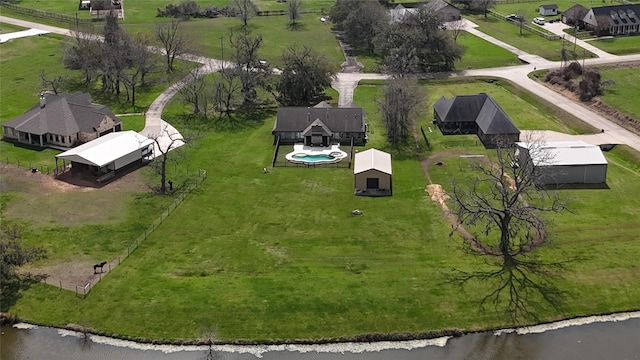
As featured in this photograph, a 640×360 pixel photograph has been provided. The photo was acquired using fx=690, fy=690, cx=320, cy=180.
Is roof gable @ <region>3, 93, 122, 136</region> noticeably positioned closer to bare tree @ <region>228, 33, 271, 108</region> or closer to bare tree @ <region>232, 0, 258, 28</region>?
bare tree @ <region>228, 33, 271, 108</region>

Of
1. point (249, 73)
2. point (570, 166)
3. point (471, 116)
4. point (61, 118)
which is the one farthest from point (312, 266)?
point (249, 73)

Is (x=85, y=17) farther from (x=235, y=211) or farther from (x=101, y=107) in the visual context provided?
(x=235, y=211)

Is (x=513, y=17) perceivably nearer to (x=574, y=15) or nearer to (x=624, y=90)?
(x=574, y=15)

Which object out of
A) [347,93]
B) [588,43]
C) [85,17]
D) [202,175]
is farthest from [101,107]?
[588,43]

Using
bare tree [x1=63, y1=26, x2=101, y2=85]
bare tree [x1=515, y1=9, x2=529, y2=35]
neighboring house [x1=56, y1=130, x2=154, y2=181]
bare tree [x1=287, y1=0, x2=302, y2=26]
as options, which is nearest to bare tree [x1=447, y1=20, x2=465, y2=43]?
bare tree [x1=515, y1=9, x2=529, y2=35]

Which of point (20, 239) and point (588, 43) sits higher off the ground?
point (588, 43)
